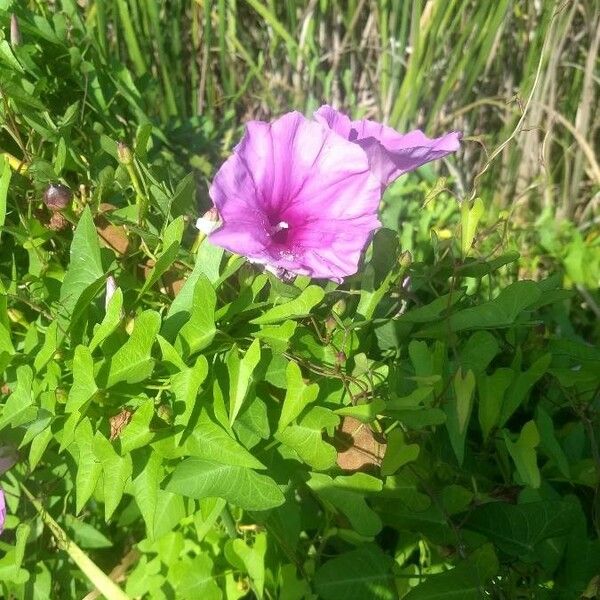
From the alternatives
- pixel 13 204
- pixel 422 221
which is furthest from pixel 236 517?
pixel 422 221

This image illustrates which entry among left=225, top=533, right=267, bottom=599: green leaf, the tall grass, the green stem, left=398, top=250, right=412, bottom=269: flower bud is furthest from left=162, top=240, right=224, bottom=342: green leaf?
the tall grass

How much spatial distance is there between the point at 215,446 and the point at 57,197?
1.14 ft

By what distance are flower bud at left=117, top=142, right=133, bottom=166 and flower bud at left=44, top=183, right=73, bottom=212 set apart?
0.08 meters

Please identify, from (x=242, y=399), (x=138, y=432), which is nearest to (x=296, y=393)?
(x=242, y=399)

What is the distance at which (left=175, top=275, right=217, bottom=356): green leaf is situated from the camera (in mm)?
636

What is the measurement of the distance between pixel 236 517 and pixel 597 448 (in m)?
0.49

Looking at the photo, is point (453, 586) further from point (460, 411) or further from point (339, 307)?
point (339, 307)

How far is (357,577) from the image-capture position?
771 millimetres

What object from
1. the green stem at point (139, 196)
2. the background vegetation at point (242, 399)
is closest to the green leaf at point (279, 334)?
the background vegetation at point (242, 399)

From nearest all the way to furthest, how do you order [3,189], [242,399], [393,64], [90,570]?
1. [242,399]
2. [3,189]
3. [90,570]
4. [393,64]

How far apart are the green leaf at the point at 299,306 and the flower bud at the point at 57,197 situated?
0.28 m

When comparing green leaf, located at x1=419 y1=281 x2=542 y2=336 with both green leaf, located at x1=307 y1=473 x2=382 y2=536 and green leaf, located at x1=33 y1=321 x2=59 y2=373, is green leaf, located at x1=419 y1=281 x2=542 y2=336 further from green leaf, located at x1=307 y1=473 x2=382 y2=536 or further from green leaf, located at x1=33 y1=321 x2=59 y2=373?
green leaf, located at x1=33 y1=321 x2=59 y2=373

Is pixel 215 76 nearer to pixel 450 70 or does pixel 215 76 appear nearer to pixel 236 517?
pixel 450 70

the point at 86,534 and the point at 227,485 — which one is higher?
the point at 227,485
